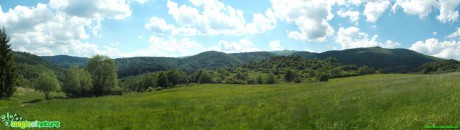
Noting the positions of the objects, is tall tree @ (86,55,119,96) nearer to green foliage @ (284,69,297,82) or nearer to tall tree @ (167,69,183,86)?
tall tree @ (167,69,183,86)

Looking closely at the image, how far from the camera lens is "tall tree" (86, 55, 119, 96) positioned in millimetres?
96375

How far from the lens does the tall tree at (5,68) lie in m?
52.8

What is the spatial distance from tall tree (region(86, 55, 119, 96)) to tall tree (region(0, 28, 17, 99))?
4060cm

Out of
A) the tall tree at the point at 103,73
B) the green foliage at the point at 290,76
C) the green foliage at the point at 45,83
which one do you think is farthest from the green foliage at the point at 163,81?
the green foliage at the point at 290,76

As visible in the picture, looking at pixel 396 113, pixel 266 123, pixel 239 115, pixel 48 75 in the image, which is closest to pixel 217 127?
pixel 266 123

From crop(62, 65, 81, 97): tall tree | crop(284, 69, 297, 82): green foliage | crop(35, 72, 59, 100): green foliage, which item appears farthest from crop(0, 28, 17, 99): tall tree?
crop(284, 69, 297, 82): green foliage

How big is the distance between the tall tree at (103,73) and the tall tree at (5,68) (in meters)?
40.6

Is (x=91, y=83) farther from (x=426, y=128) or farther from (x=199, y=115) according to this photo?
(x=426, y=128)

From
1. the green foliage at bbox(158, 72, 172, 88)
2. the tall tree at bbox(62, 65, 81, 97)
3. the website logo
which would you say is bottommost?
the green foliage at bbox(158, 72, 172, 88)

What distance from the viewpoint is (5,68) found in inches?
2119

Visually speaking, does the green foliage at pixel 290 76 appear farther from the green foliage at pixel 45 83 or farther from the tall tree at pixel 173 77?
the green foliage at pixel 45 83

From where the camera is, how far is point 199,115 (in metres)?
20.4

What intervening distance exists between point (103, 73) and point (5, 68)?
1720 inches

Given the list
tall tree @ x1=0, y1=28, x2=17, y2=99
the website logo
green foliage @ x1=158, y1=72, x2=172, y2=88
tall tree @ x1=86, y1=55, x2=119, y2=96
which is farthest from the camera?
green foliage @ x1=158, y1=72, x2=172, y2=88
